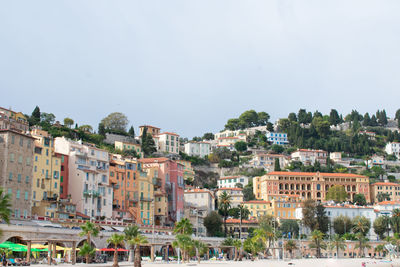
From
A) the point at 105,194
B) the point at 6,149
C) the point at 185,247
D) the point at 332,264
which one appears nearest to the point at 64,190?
the point at 105,194

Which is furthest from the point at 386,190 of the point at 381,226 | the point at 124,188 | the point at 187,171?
the point at 124,188

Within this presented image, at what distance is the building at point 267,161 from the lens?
7347 inches

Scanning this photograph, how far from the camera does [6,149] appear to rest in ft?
235

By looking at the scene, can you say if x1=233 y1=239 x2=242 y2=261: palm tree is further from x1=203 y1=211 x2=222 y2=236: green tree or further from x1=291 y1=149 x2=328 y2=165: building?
x1=291 y1=149 x2=328 y2=165: building

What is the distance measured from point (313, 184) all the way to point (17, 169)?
109069mm

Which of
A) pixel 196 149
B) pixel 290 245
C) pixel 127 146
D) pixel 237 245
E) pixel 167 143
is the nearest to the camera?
pixel 237 245

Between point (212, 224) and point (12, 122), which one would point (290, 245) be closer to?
point (212, 224)

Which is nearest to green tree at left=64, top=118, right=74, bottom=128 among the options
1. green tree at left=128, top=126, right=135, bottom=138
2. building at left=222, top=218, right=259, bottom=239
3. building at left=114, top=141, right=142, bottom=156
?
building at left=114, top=141, right=142, bottom=156

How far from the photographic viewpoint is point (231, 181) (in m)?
170

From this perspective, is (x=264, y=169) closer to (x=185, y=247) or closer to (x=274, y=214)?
(x=274, y=214)

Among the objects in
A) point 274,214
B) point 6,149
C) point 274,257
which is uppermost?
point 6,149

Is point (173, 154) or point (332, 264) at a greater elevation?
point (173, 154)

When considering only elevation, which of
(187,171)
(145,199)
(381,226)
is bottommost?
(381,226)

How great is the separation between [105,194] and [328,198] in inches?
3359
